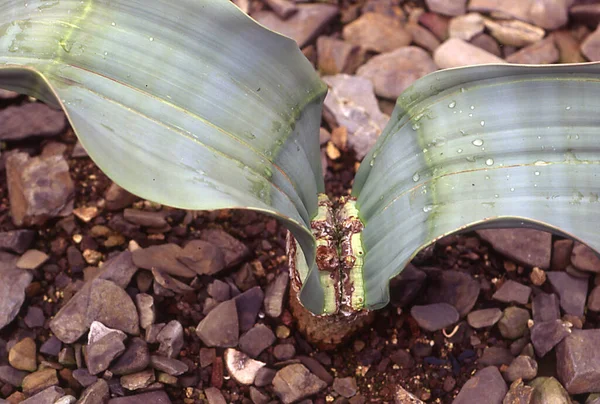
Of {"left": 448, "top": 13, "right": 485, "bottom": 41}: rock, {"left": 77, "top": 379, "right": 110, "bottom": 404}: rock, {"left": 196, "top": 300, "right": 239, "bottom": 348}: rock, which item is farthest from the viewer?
{"left": 448, "top": 13, "right": 485, "bottom": 41}: rock

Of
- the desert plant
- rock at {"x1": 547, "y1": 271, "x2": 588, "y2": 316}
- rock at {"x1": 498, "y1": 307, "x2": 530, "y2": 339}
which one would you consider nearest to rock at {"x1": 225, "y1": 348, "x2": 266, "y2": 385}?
the desert plant

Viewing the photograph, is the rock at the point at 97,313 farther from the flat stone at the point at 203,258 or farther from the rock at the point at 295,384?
the rock at the point at 295,384

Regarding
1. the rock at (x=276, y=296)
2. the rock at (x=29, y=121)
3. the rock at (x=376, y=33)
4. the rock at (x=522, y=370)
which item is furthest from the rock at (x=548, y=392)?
the rock at (x=29, y=121)

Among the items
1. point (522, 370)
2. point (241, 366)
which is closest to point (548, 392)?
point (522, 370)

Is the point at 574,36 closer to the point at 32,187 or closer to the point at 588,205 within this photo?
the point at 588,205

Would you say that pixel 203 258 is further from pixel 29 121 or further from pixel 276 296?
pixel 29 121

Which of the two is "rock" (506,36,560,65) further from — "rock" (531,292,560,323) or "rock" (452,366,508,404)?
"rock" (452,366,508,404)

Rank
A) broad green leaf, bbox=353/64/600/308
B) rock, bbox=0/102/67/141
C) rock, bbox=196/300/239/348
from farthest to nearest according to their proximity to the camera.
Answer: rock, bbox=0/102/67/141, rock, bbox=196/300/239/348, broad green leaf, bbox=353/64/600/308
